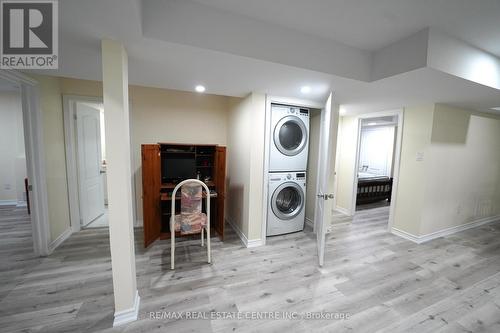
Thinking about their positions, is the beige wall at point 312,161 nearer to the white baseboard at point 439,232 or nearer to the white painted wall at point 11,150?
the white baseboard at point 439,232

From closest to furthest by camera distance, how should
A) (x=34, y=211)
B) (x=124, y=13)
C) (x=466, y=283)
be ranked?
(x=124, y=13), (x=466, y=283), (x=34, y=211)

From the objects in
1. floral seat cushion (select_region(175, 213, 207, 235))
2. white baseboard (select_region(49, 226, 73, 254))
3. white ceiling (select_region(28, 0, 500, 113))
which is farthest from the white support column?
white baseboard (select_region(49, 226, 73, 254))

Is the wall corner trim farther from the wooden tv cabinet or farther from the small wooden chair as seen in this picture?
the small wooden chair

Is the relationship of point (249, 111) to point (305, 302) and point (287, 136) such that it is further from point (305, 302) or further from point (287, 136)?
point (305, 302)

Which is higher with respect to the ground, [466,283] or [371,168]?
[371,168]

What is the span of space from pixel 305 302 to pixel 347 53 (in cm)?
239

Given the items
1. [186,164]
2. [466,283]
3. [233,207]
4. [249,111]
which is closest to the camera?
[466,283]

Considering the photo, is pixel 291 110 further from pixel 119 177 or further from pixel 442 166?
pixel 442 166

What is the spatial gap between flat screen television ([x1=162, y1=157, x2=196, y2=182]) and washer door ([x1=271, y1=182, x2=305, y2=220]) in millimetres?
1399

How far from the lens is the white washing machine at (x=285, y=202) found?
291cm

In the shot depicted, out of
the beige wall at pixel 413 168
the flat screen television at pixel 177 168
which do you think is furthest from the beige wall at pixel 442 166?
the flat screen television at pixel 177 168

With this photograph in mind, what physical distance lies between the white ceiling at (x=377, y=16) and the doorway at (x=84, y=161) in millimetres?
2796

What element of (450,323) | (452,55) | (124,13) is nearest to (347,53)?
(452,55)

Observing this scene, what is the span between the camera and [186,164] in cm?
310
